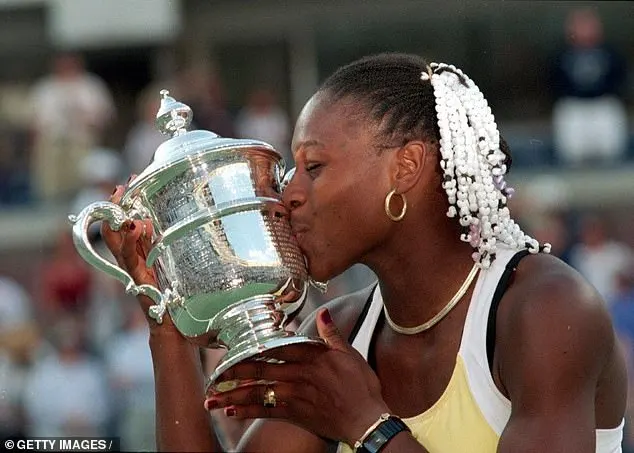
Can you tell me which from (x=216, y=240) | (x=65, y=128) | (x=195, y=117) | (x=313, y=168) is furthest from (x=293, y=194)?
(x=65, y=128)

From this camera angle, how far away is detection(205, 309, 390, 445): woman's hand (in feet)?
8.77

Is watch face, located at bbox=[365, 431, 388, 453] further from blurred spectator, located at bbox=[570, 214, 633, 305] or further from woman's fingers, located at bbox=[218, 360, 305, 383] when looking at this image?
blurred spectator, located at bbox=[570, 214, 633, 305]

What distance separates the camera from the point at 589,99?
10633mm

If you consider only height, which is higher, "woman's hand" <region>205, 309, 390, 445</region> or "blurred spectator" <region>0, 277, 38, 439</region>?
"woman's hand" <region>205, 309, 390, 445</region>

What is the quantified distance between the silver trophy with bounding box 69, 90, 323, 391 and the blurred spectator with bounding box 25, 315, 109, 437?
4.94 metres

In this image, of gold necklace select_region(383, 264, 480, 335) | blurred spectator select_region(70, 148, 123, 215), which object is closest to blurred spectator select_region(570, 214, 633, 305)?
blurred spectator select_region(70, 148, 123, 215)

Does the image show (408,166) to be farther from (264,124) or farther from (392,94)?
(264,124)

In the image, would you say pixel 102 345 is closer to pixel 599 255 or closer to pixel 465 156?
pixel 599 255

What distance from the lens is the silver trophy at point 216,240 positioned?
2725 mm

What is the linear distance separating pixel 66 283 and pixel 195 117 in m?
1.58

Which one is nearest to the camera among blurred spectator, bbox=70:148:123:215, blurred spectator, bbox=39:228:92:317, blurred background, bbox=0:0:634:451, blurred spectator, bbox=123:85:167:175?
blurred background, bbox=0:0:634:451

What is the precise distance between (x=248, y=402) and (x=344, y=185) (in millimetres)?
480

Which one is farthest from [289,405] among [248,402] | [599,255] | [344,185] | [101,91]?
[101,91]

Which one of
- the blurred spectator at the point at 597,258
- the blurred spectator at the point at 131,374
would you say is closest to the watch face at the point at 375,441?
the blurred spectator at the point at 131,374
